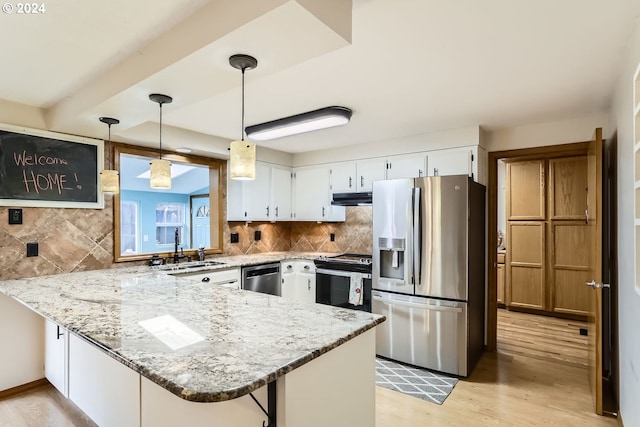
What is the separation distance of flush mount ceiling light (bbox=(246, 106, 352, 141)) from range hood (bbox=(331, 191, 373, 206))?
1.01 m

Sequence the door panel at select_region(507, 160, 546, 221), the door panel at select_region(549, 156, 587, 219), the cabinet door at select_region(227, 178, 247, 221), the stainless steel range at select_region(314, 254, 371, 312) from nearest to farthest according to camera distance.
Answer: the stainless steel range at select_region(314, 254, 371, 312) < the cabinet door at select_region(227, 178, 247, 221) < the door panel at select_region(549, 156, 587, 219) < the door panel at select_region(507, 160, 546, 221)

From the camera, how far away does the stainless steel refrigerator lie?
2955mm

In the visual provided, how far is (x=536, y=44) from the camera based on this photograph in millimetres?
1818

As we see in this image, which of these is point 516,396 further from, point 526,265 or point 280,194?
point 280,194

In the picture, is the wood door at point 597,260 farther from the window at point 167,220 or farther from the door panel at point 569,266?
the window at point 167,220

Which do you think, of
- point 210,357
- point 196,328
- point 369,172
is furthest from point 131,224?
point 210,357

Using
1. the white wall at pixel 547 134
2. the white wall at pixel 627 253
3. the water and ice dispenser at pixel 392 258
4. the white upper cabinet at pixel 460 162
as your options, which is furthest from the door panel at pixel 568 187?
the water and ice dispenser at pixel 392 258

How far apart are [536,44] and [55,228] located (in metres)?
3.60

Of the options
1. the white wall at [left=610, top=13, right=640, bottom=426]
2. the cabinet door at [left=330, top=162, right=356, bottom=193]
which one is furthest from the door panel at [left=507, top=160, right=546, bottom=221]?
the white wall at [left=610, top=13, right=640, bottom=426]

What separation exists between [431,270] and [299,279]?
168 cm

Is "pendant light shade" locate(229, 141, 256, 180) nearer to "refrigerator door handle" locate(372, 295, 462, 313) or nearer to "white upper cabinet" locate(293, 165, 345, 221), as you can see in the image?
"refrigerator door handle" locate(372, 295, 462, 313)

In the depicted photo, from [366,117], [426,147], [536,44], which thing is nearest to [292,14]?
[536,44]

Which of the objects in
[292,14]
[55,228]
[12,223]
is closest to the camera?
[292,14]

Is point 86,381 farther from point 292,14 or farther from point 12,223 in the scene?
point 292,14
